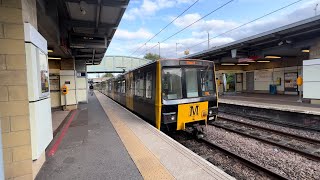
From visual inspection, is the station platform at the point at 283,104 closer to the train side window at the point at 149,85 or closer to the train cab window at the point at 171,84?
the train cab window at the point at 171,84

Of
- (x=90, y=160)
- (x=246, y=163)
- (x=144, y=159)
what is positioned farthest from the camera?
(x=246, y=163)

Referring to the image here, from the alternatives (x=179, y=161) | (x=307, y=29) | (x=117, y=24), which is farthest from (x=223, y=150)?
(x=307, y=29)

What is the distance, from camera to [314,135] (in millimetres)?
7383

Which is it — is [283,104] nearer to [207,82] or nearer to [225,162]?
[207,82]

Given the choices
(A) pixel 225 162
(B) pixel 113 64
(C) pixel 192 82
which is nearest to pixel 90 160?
(A) pixel 225 162

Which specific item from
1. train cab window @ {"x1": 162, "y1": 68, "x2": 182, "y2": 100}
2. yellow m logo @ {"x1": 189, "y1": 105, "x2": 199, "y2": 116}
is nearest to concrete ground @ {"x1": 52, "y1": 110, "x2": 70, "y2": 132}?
train cab window @ {"x1": 162, "y1": 68, "x2": 182, "y2": 100}

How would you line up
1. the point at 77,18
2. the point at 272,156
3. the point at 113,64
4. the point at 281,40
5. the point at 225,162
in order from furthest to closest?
the point at 113,64, the point at 281,40, the point at 77,18, the point at 272,156, the point at 225,162

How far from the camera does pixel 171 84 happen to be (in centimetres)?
627

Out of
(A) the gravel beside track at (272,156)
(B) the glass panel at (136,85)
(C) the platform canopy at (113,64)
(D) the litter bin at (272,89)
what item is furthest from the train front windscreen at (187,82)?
(C) the platform canopy at (113,64)

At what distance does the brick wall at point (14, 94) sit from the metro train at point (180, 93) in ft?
11.7

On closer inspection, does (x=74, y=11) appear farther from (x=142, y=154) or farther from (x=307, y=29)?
(x=307, y=29)

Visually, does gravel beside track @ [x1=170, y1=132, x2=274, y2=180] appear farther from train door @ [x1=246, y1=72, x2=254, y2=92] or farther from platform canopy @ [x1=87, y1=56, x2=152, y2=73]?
platform canopy @ [x1=87, y1=56, x2=152, y2=73]

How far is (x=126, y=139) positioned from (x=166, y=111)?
1397mm

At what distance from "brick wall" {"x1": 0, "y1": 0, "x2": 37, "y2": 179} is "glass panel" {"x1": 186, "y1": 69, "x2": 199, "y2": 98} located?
444cm
